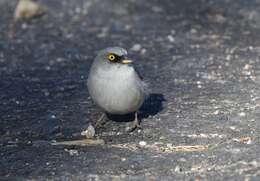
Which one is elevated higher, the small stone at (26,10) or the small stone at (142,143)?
the small stone at (26,10)

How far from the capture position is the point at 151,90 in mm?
8227

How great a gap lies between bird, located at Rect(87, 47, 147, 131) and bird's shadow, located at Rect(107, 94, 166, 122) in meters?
0.45

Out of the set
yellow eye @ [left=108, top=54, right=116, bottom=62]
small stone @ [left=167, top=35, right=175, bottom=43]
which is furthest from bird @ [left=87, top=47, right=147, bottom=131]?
small stone @ [left=167, top=35, right=175, bottom=43]

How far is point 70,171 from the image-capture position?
5961 millimetres

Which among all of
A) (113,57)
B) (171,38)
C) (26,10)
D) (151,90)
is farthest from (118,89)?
(26,10)

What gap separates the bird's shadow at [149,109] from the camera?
7.40m

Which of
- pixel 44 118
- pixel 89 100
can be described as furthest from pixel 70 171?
pixel 89 100

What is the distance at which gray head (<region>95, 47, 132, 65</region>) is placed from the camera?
680cm

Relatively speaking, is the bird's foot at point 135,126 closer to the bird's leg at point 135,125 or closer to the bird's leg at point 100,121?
the bird's leg at point 135,125

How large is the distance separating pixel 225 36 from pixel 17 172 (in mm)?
5409

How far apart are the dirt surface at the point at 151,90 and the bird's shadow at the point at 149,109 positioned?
14 mm

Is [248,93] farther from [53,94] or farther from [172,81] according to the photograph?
[53,94]

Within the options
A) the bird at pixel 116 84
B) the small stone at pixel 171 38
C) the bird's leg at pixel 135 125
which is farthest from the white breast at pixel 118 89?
the small stone at pixel 171 38

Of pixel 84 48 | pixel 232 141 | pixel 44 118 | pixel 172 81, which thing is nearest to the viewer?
pixel 232 141
